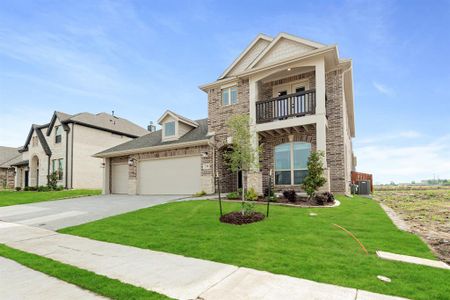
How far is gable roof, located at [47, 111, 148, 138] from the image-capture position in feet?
83.7

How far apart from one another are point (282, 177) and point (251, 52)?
335 inches

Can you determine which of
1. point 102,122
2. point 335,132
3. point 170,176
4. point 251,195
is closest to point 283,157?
point 335,132

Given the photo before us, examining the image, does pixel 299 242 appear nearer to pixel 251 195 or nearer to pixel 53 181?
pixel 251 195

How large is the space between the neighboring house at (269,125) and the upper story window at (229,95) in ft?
0.22

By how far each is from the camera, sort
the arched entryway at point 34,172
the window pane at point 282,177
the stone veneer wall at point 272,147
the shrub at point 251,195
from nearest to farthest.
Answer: the shrub at point 251,195 → the stone veneer wall at point 272,147 → the window pane at point 282,177 → the arched entryway at point 34,172

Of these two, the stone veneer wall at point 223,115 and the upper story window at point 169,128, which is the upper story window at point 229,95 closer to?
the stone veneer wall at point 223,115

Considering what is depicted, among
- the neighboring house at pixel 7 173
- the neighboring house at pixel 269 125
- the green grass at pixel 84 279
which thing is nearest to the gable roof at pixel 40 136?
the neighboring house at pixel 7 173

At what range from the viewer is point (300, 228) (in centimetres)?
695

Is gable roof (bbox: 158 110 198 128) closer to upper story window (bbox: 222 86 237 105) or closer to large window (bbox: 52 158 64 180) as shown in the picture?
upper story window (bbox: 222 86 237 105)

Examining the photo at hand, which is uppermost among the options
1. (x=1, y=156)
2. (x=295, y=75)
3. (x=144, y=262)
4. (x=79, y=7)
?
(x=79, y=7)

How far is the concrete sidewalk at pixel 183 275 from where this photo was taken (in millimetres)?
3473

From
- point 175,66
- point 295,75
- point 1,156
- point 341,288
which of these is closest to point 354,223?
point 341,288

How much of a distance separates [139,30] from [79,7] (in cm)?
384

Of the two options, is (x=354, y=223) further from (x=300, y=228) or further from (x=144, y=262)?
(x=144, y=262)
